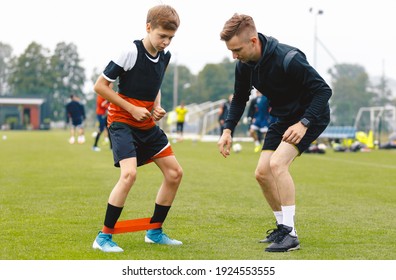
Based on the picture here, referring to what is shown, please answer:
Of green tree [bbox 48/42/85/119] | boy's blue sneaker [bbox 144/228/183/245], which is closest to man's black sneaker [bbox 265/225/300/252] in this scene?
boy's blue sneaker [bbox 144/228/183/245]

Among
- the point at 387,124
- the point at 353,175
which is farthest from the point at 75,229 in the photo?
the point at 387,124

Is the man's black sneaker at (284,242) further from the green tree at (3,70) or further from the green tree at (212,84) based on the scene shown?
the green tree at (3,70)

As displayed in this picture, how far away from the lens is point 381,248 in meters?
6.82

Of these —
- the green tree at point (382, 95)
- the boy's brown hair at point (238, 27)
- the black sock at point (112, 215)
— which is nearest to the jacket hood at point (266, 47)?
the boy's brown hair at point (238, 27)

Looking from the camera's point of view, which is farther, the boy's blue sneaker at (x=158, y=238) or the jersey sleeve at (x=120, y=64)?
the boy's blue sneaker at (x=158, y=238)

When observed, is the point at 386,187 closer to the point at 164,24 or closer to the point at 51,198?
the point at 51,198

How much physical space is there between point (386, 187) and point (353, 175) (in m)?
3.07

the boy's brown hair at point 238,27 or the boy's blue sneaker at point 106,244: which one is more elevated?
the boy's brown hair at point 238,27

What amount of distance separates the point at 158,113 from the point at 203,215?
2.68 metres

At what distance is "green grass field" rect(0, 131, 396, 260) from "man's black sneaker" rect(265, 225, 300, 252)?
0.12m

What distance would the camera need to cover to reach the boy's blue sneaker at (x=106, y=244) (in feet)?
21.3

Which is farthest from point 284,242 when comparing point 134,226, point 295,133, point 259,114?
point 259,114

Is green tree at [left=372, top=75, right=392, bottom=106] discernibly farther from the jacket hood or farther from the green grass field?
the jacket hood

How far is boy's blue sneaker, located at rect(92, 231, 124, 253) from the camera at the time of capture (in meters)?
6.49
